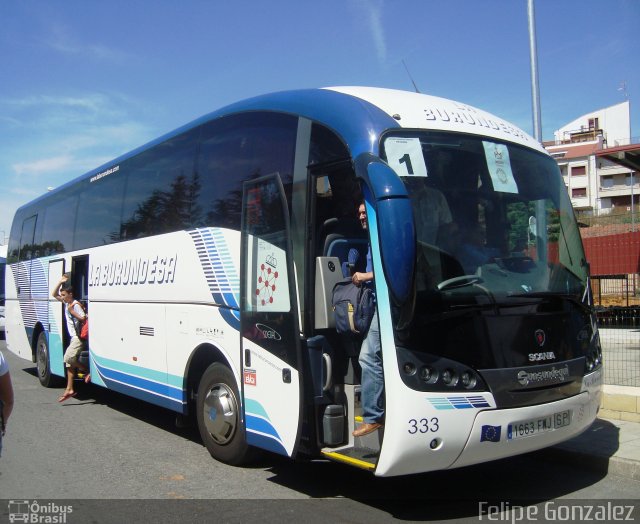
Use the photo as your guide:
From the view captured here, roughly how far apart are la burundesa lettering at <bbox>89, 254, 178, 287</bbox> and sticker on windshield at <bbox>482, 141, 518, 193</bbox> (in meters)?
3.95

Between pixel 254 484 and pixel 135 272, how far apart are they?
12.7 feet

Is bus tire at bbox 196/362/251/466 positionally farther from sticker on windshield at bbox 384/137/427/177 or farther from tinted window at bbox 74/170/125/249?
tinted window at bbox 74/170/125/249

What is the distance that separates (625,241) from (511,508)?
60.2 ft

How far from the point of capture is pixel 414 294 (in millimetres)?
4520

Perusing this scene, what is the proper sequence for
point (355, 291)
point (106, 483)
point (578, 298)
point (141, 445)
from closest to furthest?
point (355, 291) < point (578, 298) < point (106, 483) < point (141, 445)

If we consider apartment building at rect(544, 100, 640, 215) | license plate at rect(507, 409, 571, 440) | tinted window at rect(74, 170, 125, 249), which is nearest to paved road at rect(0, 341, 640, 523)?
license plate at rect(507, 409, 571, 440)

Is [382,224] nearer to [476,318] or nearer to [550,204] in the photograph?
[476,318]

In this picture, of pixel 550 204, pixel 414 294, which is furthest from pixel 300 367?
pixel 550 204

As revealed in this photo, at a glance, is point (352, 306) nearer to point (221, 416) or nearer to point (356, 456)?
point (356, 456)

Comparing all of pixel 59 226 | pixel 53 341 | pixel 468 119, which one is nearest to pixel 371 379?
pixel 468 119

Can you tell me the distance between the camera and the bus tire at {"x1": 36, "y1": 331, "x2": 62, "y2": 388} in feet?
40.2

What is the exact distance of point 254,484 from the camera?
606 cm

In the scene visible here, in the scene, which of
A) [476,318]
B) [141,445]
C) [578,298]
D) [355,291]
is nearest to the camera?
[476,318]

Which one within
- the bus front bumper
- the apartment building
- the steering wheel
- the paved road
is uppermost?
the apartment building
